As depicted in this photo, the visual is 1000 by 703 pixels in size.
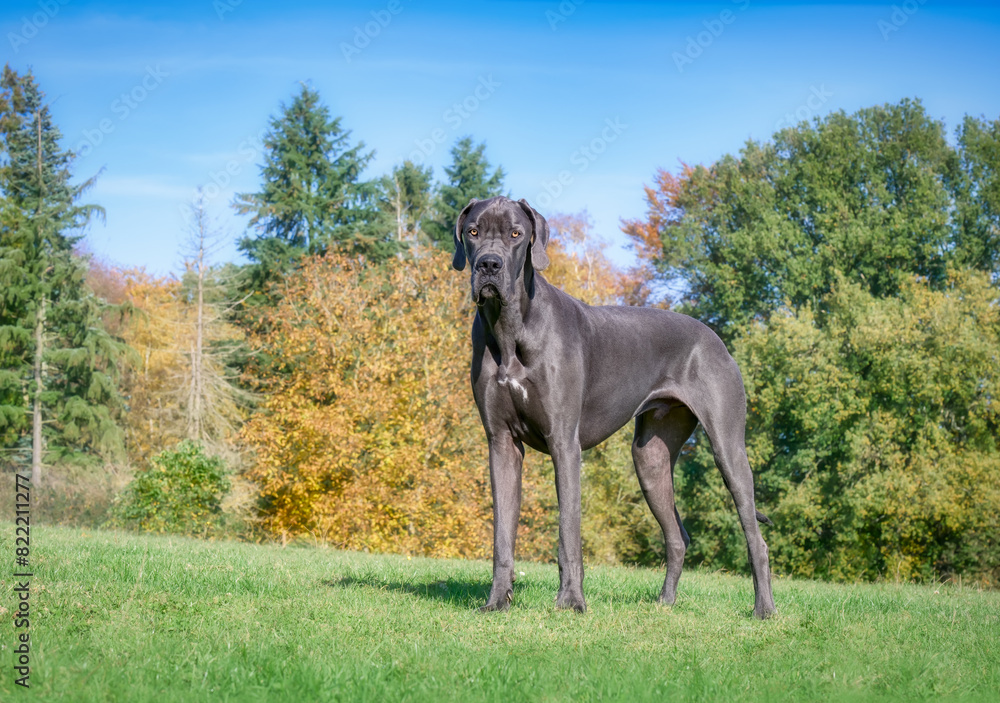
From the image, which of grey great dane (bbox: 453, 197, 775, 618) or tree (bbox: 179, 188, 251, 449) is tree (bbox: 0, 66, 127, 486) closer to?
tree (bbox: 179, 188, 251, 449)

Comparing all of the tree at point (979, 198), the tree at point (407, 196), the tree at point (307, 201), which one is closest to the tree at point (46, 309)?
the tree at point (307, 201)

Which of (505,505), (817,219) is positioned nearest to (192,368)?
(817,219)

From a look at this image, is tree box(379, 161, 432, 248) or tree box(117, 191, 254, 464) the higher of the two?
tree box(379, 161, 432, 248)

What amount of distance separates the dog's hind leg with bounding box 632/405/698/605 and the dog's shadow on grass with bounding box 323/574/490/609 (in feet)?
5.15

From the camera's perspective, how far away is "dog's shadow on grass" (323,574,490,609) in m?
6.30

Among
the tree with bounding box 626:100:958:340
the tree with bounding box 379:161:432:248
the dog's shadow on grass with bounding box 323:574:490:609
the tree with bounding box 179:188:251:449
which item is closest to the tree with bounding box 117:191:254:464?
the tree with bounding box 179:188:251:449

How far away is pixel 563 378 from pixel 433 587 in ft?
7.65

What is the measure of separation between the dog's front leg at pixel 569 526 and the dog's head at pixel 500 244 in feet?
3.85

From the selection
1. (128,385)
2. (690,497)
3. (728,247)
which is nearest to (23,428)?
(128,385)

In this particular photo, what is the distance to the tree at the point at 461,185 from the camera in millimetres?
39438

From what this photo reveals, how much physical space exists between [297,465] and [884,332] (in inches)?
790

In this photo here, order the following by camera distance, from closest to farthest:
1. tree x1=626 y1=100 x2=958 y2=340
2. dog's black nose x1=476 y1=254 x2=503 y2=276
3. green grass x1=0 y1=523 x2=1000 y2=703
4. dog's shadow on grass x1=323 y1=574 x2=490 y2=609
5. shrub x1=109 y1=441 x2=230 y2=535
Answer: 1. green grass x1=0 y1=523 x2=1000 y2=703
2. dog's black nose x1=476 y1=254 x2=503 y2=276
3. dog's shadow on grass x1=323 y1=574 x2=490 y2=609
4. shrub x1=109 y1=441 x2=230 y2=535
5. tree x1=626 y1=100 x2=958 y2=340

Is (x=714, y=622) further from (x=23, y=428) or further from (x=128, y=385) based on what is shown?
(x=128, y=385)

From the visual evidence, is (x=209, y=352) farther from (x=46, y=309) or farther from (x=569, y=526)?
(x=569, y=526)
